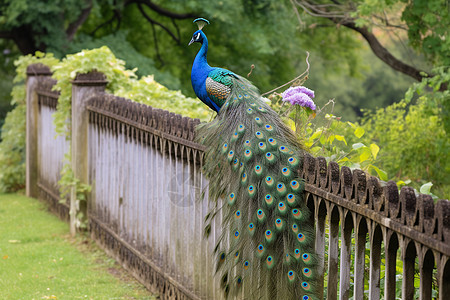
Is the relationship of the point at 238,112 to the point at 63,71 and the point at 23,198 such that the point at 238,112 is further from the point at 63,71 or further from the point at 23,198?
the point at 23,198

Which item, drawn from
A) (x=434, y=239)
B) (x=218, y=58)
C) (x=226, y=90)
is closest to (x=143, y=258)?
(x=226, y=90)

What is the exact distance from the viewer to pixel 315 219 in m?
3.42

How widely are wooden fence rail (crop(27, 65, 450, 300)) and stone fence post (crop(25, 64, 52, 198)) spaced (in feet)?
0.06

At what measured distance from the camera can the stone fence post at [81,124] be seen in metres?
7.12

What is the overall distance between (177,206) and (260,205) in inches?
65.8

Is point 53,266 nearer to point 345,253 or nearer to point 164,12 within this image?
point 345,253

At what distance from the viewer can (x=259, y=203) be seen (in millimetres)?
3504

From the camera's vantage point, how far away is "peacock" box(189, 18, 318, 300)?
3.38 metres

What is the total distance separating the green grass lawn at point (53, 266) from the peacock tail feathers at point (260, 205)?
1914 millimetres

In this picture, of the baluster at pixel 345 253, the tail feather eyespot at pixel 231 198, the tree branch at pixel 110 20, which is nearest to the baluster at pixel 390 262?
the baluster at pixel 345 253

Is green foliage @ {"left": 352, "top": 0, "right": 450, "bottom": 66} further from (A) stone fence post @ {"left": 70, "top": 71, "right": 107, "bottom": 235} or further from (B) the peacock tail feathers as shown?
(B) the peacock tail feathers

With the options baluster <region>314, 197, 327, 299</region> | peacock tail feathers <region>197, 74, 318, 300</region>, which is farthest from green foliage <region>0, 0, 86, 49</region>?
baluster <region>314, 197, 327, 299</region>

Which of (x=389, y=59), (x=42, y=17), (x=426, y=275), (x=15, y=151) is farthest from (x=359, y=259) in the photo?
(x=42, y=17)

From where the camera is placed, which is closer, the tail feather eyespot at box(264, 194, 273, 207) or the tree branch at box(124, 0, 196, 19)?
the tail feather eyespot at box(264, 194, 273, 207)
